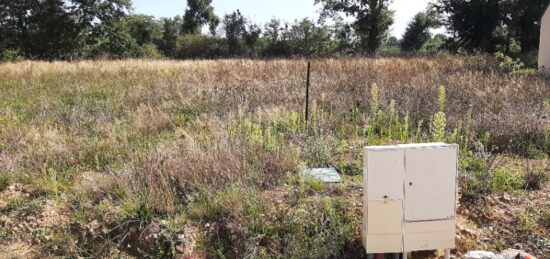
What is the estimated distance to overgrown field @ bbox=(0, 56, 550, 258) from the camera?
3.77 metres

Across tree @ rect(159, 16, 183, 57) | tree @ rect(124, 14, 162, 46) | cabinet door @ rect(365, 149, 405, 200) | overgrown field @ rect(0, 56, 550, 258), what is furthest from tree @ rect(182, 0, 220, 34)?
cabinet door @ rect(365, 149, 405, 200)

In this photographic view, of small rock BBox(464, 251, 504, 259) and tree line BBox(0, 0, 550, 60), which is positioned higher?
tree line BBox(0, 0, 550, 60)

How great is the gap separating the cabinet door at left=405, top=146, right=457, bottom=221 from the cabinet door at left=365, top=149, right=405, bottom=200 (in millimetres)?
56

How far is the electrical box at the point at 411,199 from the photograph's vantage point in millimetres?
3188

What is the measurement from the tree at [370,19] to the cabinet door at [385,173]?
110 feet

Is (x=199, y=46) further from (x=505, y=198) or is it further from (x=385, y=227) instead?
(x=385, y=227)

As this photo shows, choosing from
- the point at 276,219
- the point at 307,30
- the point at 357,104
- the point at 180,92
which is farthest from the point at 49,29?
the point at 276,219

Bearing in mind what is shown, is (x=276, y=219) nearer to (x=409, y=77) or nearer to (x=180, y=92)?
(x=180, y=92)

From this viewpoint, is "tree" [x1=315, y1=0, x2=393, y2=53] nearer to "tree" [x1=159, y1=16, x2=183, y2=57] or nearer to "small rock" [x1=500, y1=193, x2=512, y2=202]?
"tree" [x1=159, y1=16, x2=183, y2=57]

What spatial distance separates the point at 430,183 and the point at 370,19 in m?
34.6

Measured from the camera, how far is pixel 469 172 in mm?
4680

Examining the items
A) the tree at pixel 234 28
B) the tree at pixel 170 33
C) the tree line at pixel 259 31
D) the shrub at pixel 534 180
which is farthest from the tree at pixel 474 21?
the shrub at pixel 534 180

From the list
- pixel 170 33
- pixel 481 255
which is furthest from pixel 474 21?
pixel 481 255

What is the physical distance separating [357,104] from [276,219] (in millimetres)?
4357
